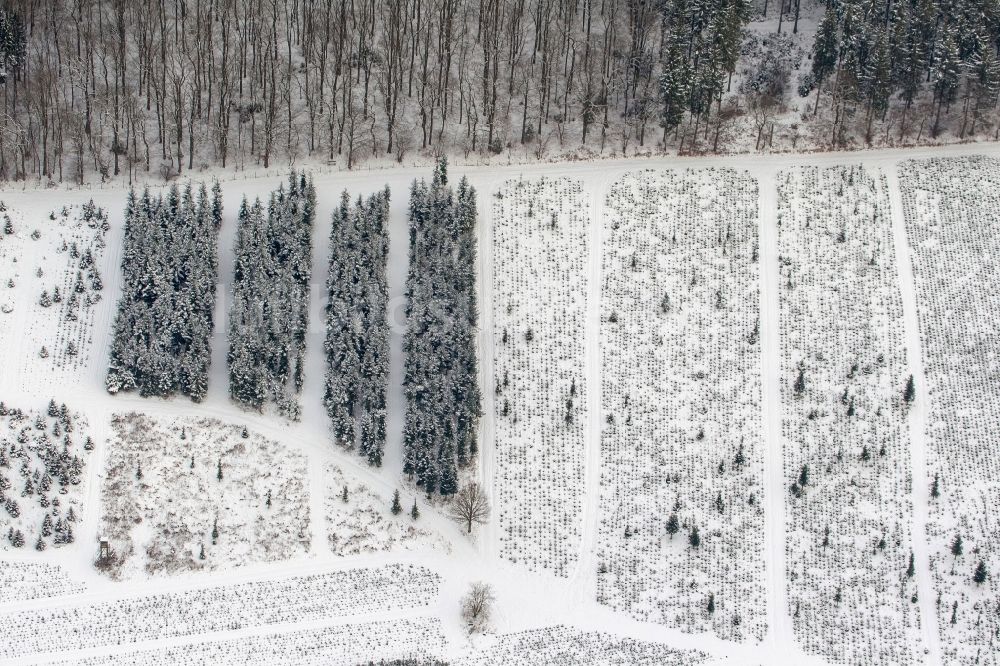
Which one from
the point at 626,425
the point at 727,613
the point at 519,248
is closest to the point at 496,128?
the point at 519,248

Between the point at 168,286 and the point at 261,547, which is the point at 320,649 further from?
the point at 168,286

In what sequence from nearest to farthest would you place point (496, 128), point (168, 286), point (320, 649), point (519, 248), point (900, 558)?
point (320, 649) < point (900, 558) < point (168, 286) < point (519, 248) < point (496, 128)

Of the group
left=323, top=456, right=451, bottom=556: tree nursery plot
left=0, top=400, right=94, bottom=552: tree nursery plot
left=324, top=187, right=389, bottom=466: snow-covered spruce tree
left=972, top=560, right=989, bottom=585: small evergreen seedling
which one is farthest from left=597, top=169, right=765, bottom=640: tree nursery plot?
left=0, top=400, right=94, bottom=552: tree nursery plot

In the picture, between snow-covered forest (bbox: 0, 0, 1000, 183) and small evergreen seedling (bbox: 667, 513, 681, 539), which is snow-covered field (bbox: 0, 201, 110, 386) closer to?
snow-covered forest (bbox: 0, 0, 1000, 183)

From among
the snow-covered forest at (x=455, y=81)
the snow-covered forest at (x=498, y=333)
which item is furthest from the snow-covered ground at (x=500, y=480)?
the snow-covered forest at (x=455, y=81)

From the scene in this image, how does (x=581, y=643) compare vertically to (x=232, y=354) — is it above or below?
below

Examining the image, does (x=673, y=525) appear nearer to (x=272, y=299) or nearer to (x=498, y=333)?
(x=498, y=333)
